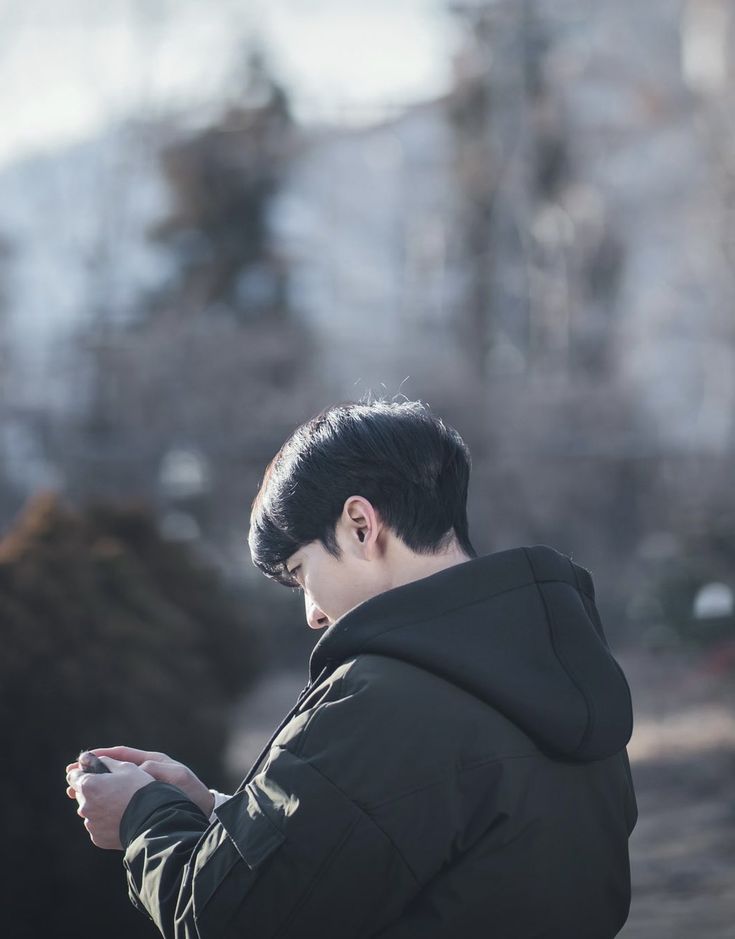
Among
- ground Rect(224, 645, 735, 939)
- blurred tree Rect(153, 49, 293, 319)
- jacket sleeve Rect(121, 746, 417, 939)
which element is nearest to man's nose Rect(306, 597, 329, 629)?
jacket sleeve Rect(121, 746, 417, 939)

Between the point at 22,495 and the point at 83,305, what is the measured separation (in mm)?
5556

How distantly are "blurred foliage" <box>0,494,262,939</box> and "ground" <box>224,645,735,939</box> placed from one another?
49.9 inches

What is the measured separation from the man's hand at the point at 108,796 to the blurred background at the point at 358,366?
2367 mm

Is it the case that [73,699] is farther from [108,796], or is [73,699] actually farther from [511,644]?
[511,644]

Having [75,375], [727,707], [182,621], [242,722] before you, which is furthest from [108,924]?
[75,375]

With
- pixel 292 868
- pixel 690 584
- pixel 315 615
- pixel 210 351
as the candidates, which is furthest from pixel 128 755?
pixel 210 351

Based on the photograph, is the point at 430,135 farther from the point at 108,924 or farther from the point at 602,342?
the point at 108,924

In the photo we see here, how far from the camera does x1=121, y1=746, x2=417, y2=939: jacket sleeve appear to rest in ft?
5.08

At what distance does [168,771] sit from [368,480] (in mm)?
579

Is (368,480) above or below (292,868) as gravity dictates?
above

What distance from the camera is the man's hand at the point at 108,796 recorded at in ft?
5.96

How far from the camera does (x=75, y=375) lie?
1619 cm

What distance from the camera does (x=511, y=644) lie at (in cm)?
170

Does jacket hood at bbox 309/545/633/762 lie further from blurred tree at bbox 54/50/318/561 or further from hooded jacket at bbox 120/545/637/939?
blurred tree at bbox 54/50/318/561
